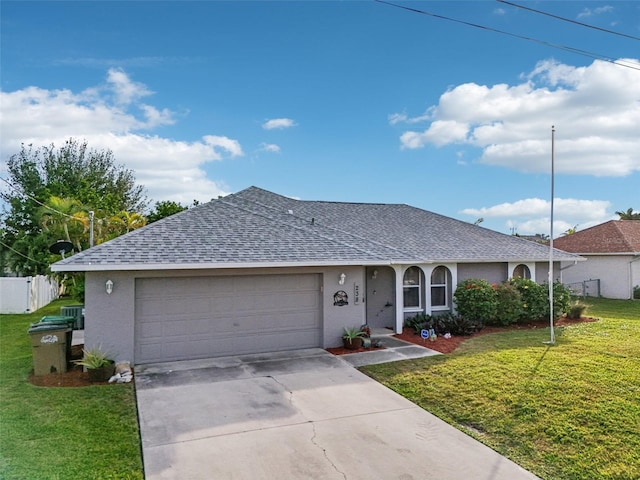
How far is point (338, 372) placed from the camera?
30.5ft

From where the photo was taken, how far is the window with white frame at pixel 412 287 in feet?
47.1

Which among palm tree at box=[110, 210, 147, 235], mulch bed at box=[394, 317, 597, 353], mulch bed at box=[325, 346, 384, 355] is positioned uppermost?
palm tree at box=[110, 210, 147, 235]

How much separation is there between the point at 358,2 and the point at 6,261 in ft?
92.9

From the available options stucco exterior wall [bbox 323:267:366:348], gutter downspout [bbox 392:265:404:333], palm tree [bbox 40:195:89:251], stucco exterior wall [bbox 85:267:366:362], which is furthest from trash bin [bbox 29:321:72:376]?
palm tree [bbox 40:195:89:251]

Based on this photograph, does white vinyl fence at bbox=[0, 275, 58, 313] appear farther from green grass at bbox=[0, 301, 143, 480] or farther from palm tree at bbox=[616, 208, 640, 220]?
palm tree at bbox=[616, 208, 640, 220]

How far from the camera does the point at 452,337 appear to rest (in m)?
12.8

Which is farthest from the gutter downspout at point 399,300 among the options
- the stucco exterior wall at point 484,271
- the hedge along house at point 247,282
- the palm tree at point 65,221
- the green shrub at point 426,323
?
the palm tree at point 65,221

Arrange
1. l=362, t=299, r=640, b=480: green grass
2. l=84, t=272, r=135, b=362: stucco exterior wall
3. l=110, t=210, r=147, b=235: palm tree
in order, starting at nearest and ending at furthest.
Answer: l=362, t=299, r=640, b=480: green grass
l=84, t=272, r=135, b=362: stucco exterior wall
l=110, t=210, r=147, b=235: palm tree

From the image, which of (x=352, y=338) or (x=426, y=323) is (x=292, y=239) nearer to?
(x=352, y=338)

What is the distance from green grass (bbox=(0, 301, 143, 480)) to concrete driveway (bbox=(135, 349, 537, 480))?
28 centimetres

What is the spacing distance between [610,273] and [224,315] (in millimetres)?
22142

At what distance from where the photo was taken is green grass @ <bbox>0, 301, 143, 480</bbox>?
5.16 metres

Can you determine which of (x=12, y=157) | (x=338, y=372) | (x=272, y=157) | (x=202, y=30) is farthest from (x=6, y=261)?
(x=338, y=372)

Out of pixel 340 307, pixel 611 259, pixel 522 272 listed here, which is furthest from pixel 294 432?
pixel 611 259
